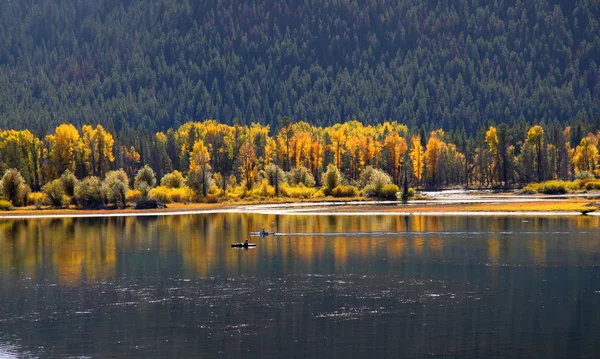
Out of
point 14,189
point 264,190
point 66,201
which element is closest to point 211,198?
point 264,190

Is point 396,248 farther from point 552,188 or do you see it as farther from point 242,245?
point 552,188

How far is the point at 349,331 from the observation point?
48469mm

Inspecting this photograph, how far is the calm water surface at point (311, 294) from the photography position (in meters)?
46.0

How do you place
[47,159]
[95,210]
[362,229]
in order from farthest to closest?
1. [47,159]
2. [95,210]
3. [362,229]

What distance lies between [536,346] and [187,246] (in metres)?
50.0

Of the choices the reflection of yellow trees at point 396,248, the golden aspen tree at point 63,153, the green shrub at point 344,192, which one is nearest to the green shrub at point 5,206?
the golden aspen tree at point 63,153

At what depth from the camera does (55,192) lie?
15412 cm

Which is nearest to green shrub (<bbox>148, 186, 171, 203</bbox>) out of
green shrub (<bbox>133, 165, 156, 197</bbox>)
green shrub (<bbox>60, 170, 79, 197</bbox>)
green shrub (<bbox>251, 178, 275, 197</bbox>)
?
Answer: green shrub (<bbox>133, 165, 156, 197</bbox>)

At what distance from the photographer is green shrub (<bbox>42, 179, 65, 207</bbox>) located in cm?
15400

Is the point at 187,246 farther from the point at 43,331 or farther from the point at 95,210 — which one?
the point at 95,210

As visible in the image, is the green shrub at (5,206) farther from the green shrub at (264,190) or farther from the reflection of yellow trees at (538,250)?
the reflection of yellow trees at (538,250)

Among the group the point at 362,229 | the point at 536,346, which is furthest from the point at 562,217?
the point at 536,346

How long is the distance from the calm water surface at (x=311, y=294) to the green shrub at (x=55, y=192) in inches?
2232

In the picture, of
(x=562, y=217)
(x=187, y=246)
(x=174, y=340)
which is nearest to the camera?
(x=174, y=340)
